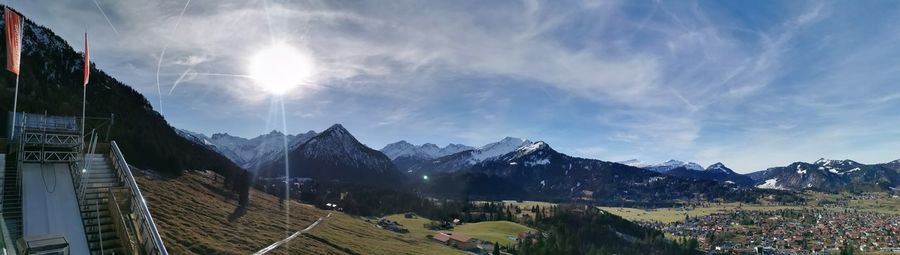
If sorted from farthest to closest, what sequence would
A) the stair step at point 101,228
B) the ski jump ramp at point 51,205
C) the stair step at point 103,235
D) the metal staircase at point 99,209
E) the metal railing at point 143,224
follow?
the stair step at point 101,228, the stair step at point 103,235, the metal staircase at point 99,209, the ski jump ramp at point 51,205, the metal railing at point 143,224

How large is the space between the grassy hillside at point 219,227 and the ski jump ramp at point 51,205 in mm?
21865

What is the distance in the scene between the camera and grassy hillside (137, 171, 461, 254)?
5853 centimetres

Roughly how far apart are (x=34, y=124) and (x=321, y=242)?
70114mm

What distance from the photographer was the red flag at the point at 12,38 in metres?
25.6

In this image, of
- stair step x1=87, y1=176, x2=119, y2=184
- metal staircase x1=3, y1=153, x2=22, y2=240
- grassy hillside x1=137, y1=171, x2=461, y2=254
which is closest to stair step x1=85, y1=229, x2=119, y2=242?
metal staircase x1=3, y1=153, x2=22, y2=240

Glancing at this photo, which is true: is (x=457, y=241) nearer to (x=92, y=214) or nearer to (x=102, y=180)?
(x=102, y=180)

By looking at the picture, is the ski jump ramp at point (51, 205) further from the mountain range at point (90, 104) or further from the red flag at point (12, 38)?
the mountain range at point (90, 104)

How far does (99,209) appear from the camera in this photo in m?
25.6

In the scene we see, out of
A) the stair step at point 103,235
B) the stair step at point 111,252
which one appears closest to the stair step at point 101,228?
the stair step at point 103,235

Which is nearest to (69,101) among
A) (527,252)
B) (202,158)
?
(202,158)

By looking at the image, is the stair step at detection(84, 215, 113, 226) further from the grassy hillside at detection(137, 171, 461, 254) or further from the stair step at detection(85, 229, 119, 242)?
the grassy hillside at detection(137, 171, 461, 254)

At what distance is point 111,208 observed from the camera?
25.3 metres

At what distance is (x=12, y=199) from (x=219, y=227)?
56.9 metres

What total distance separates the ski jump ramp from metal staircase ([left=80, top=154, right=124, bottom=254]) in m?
0.35
